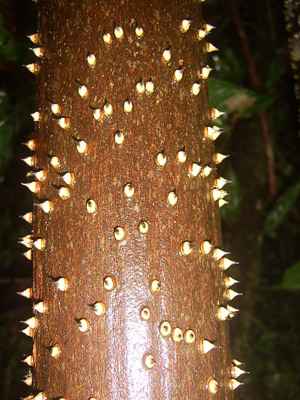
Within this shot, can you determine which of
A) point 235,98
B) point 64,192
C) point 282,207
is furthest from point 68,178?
point 282,207

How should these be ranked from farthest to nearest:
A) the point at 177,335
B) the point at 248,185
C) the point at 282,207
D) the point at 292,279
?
the point at 248,185
the point at 282,207
the point at 292,279
the point at 177,335

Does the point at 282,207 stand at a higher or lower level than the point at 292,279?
higher

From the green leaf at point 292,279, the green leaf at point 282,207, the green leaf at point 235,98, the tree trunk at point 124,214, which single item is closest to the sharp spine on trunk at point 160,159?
the tree trunk at point 124,214

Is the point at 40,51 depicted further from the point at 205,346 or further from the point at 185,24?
the point at 205,346

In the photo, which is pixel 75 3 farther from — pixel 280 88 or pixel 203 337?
pixel 280 88

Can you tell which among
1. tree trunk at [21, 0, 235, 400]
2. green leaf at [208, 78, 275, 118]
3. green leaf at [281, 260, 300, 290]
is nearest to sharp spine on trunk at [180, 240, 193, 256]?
tree trunk at [21, 0, 235, 400]

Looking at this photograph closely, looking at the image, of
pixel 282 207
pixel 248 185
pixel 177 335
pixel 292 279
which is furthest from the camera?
pixel 248 185

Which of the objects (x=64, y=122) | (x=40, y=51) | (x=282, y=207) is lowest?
(x=64, y=122)
